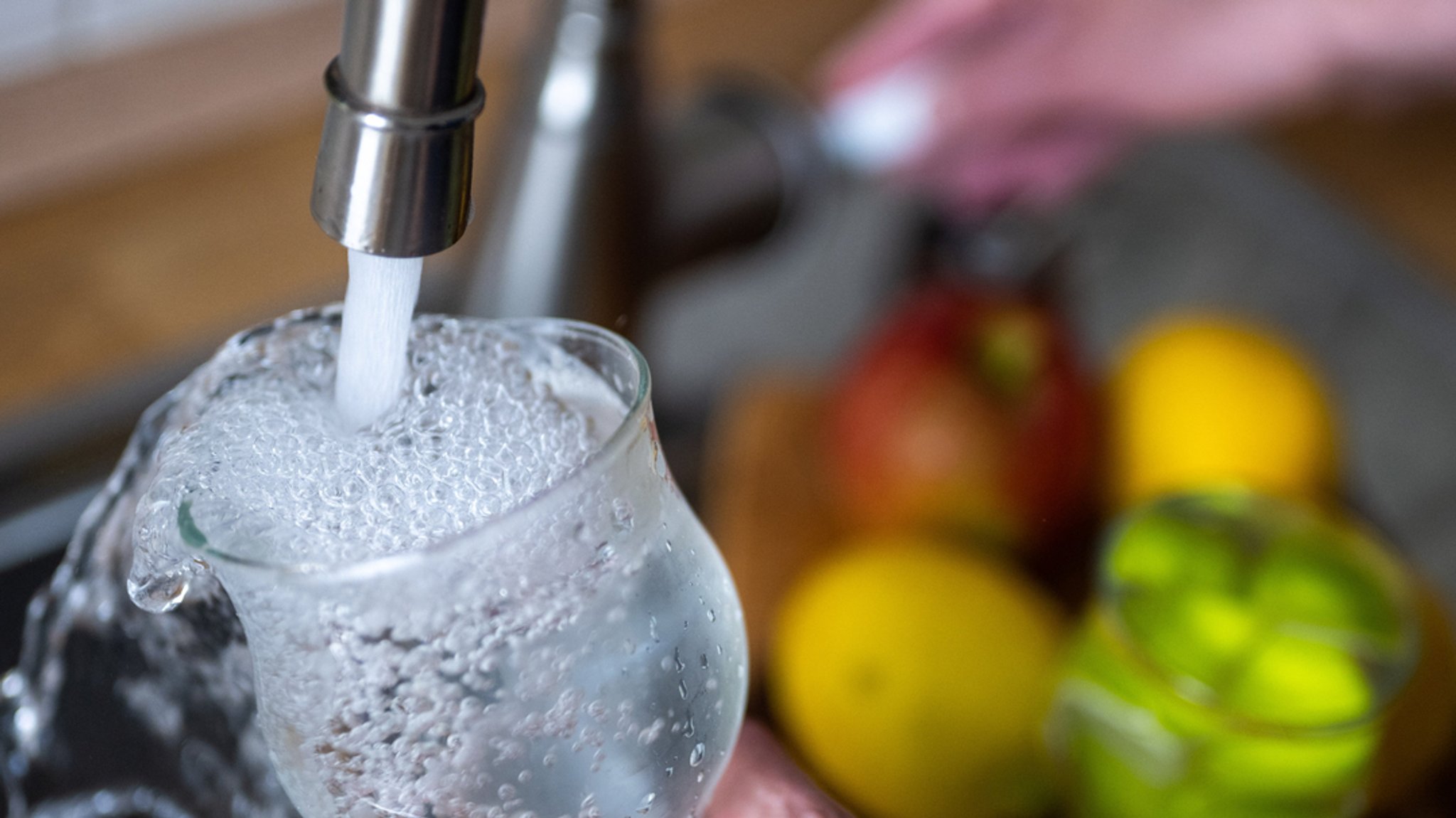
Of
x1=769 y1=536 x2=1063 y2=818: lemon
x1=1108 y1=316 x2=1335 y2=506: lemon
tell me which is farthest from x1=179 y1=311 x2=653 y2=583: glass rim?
x1=1108 y1=316 x2=1335 y2=506: lemon

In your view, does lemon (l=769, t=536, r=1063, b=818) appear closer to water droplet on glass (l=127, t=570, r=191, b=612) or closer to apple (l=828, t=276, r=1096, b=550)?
apple (l=828, t=276, r=1096, b=550)

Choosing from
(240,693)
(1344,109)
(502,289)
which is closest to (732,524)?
(502,289)

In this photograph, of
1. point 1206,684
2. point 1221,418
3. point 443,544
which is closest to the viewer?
point 443,544

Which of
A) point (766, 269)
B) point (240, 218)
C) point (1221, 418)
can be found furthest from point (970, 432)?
point (240, 218)

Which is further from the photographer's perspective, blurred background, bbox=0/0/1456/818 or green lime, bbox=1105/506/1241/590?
blurred background, bbox=0/0/1456/818

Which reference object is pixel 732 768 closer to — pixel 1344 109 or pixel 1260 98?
pixel 1260 98

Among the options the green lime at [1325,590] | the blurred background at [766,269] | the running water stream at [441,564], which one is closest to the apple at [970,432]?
the blurred background at [766,269]

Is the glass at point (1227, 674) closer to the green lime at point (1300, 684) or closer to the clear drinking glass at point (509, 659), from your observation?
the green lime at point (1300, 684)

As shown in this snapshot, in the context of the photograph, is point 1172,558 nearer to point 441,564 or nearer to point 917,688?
point 917,688
